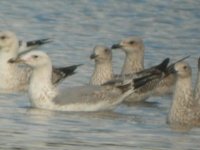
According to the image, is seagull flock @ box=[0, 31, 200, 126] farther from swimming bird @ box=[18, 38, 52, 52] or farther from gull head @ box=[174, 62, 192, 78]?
swimming bird @ box=[18, 38, 52, 52]

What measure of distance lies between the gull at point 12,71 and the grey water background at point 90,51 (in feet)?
1.12

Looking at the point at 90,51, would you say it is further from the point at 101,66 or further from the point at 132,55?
the point at 101,66

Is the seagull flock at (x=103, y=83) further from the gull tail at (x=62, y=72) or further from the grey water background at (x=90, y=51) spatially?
the grey water background at (x=90, y=51)

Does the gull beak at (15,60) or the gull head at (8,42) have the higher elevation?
the gull head at (8,42)

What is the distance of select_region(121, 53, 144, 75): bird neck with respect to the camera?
66.7 feet

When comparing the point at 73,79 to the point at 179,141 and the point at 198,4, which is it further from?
the point at 198,4

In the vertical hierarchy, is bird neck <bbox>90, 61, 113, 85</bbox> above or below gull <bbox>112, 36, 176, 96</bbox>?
below

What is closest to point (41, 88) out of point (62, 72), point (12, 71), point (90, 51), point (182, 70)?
point (62, 72)

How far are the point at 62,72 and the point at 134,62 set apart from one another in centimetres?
155

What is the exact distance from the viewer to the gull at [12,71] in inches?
766

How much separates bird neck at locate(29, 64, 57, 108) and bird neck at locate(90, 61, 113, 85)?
1572 mm

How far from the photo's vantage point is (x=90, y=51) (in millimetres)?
22031

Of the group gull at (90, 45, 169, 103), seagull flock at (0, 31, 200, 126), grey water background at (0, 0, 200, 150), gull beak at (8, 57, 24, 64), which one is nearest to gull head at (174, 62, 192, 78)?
seagull flock at (0, 31, 200, 126)

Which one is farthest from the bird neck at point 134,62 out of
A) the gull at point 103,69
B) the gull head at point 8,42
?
the gull head at point 8,42
